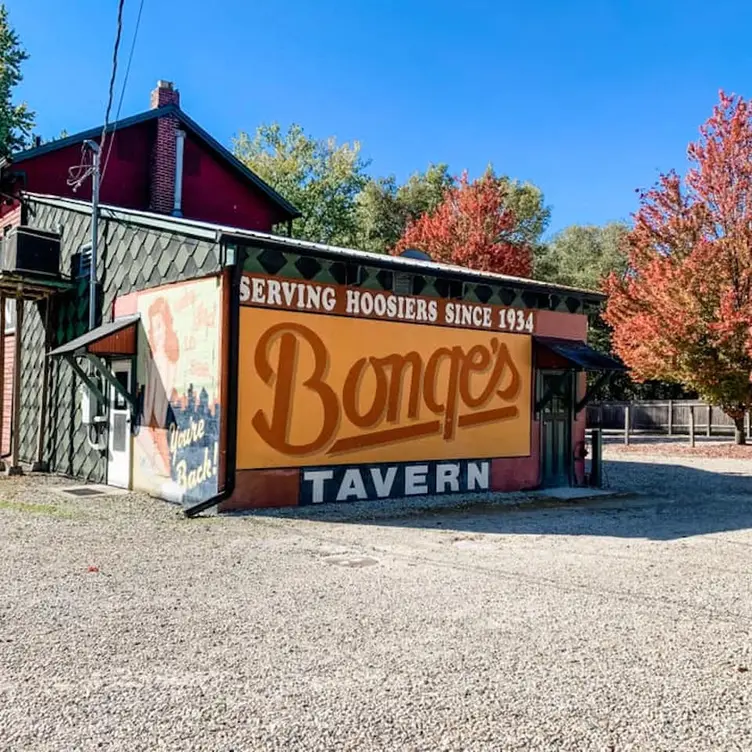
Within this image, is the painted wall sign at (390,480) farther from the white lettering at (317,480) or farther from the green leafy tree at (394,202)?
the green leafy tree at (394,202)

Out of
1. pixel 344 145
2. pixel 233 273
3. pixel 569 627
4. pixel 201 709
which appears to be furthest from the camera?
pixel 344 145

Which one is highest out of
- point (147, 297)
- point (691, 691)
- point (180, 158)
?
point (180, 158)

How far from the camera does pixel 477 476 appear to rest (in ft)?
38.5

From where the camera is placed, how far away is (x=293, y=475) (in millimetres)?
9883

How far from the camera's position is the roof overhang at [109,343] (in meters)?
10.7

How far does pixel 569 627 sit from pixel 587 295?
910 cm

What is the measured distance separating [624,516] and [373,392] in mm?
3743

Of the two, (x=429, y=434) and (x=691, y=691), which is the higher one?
(x=429, y=434)

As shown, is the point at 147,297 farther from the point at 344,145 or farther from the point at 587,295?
the point at 344,145

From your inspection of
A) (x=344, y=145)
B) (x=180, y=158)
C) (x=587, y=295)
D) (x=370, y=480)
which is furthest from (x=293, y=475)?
(x=344, y=145)

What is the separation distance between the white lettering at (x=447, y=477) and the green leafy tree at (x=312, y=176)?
25.8 meters

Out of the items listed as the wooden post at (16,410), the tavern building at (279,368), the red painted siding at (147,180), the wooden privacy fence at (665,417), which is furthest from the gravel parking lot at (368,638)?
the wooden privacy fence at (665,417)

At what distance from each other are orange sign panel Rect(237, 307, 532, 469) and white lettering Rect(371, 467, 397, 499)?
16cm

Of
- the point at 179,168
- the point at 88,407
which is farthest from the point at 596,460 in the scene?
the point at 179,168
